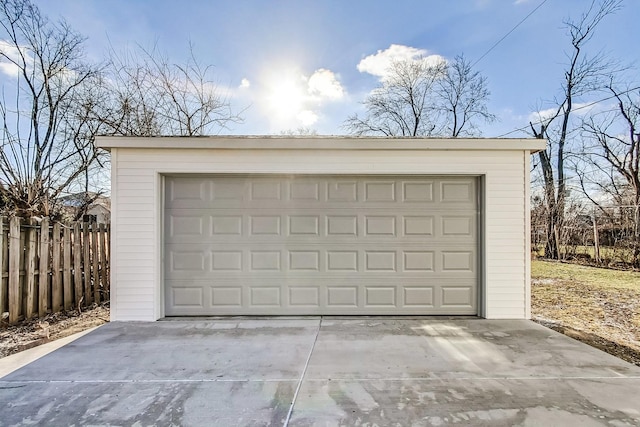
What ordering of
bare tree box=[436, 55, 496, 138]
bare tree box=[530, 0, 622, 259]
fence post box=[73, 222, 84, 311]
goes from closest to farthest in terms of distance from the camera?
1. fence post box=[73, 222, 84, 311]
2. bare tree box=[530, 0, 622, 259]
3. bare tree box=[436, 55, 496, 138]

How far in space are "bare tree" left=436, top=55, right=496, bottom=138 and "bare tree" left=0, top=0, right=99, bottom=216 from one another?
1403 cm

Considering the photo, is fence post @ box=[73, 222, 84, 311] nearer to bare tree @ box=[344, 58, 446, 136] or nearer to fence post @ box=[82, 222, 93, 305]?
fence post @ box=[82, 222, 93, 305]

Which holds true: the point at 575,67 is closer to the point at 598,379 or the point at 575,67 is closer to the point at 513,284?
the point at 513,284

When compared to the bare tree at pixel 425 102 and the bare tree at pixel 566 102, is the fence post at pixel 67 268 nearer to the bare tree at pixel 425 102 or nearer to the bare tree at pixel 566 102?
the bare tree at pixel 425 102

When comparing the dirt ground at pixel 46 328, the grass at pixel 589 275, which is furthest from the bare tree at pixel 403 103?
the dirt ground at pixel 46 328

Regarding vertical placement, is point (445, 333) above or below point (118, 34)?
below

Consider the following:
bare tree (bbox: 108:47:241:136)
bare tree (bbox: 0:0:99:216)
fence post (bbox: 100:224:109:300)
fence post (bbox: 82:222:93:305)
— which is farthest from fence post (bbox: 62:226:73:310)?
bare tree (bbox: 108:47:241:136)

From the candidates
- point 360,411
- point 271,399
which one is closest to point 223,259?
point 271,399

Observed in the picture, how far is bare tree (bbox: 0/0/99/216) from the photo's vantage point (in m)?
6.44

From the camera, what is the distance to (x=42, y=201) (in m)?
6.70

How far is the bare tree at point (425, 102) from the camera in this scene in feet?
50.7

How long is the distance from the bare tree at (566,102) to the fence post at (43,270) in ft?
45.7

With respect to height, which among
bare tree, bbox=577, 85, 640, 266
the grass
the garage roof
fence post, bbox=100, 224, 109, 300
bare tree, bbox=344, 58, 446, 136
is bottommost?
the grass

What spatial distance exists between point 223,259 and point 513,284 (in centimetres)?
436
